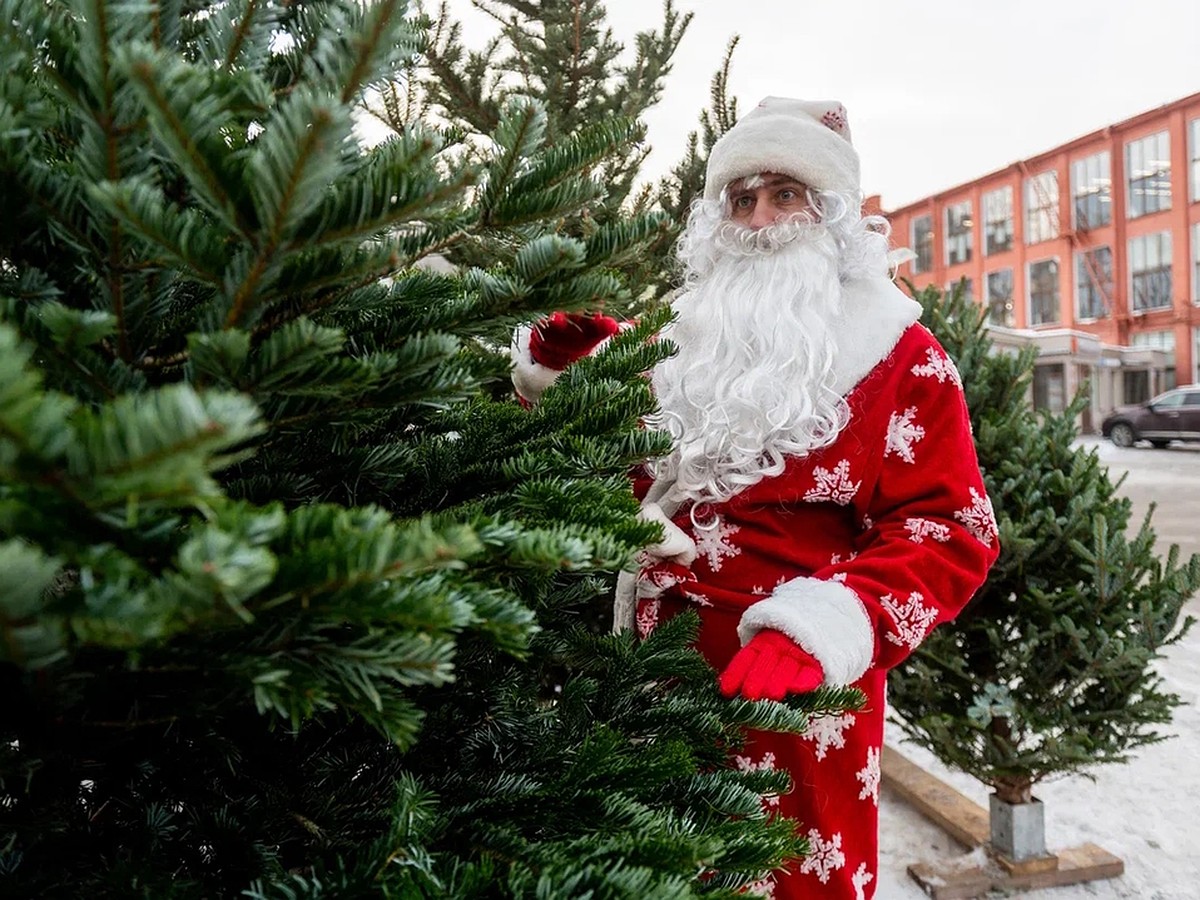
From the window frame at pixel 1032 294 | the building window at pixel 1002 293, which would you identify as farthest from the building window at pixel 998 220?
the window frame at pixel 1032 294

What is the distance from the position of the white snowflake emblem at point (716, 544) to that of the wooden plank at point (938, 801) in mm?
2103

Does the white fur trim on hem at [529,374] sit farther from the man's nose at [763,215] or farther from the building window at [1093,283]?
the building window at [1093,283]

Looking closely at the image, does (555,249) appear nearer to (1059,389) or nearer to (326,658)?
(326,658)

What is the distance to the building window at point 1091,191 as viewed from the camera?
29234mm

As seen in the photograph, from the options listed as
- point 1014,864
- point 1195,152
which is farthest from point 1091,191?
point 1014,864

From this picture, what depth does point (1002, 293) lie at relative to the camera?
34.1 m

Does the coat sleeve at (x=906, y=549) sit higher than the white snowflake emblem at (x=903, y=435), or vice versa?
the white snowflake emblem at (x=903, y=435)

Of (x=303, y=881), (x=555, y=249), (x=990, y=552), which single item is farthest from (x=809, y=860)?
(x=555, y=249)

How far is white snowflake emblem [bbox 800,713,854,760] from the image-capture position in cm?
168

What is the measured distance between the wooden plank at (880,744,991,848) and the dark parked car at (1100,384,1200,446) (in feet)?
73.3

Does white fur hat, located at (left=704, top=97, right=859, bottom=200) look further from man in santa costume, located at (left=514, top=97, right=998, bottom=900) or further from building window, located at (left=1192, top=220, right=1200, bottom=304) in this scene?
building window, located at (left=1192, top=220, right=1200, bottom=304)

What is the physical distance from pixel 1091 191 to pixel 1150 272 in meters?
3.62

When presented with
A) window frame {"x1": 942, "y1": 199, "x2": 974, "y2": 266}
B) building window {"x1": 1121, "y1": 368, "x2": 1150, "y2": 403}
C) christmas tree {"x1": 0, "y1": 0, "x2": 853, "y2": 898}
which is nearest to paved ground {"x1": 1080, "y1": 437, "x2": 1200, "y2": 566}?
christmas tree {"x1": 0, "y1": 0, "x2": 853, "y2": 898}

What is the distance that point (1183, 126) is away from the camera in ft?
86.9
